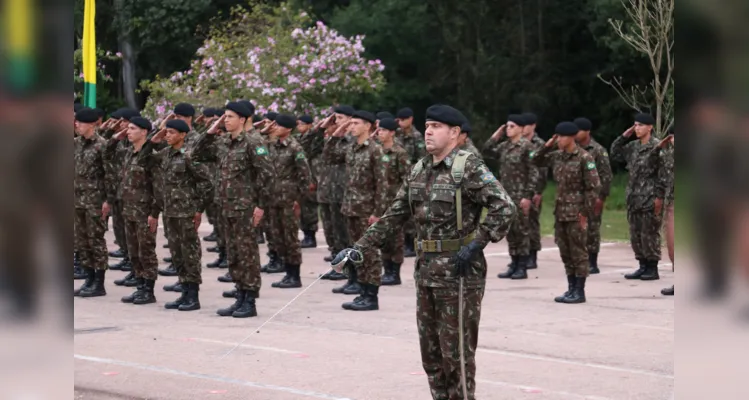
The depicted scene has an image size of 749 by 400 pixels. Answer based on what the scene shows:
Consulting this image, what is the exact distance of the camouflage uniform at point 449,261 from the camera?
643 centimetres

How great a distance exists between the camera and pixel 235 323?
10.7 metres

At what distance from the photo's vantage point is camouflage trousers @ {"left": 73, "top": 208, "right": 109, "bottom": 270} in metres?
12.5

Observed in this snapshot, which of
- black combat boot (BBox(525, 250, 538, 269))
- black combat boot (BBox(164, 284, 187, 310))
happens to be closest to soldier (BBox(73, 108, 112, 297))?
black combat boot (BBox(164, 284, 187, 310))

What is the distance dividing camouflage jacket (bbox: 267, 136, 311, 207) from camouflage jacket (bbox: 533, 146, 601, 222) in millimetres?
3237

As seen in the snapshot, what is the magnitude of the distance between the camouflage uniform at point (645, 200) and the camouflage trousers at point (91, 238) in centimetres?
632

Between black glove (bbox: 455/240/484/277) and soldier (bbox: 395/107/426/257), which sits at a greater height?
soldier (bbox: 395/107/426/257)

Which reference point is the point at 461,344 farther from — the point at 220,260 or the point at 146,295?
the point at 220,260

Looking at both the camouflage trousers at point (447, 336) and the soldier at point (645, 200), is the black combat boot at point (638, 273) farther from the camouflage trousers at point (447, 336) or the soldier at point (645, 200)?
the camouflage trousers at point (447, 336)

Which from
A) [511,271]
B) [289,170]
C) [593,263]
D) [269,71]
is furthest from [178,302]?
[269,71]

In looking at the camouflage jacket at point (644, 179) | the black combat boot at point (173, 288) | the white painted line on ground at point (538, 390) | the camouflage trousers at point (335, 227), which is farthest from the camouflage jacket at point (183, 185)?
the camouflage jacket at point (644, 179)

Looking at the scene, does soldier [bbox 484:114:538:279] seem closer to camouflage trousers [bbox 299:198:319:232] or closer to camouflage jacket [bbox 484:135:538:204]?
camouflage jacket [bbox 484:135:538:204]

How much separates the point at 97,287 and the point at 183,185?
2.11 m
